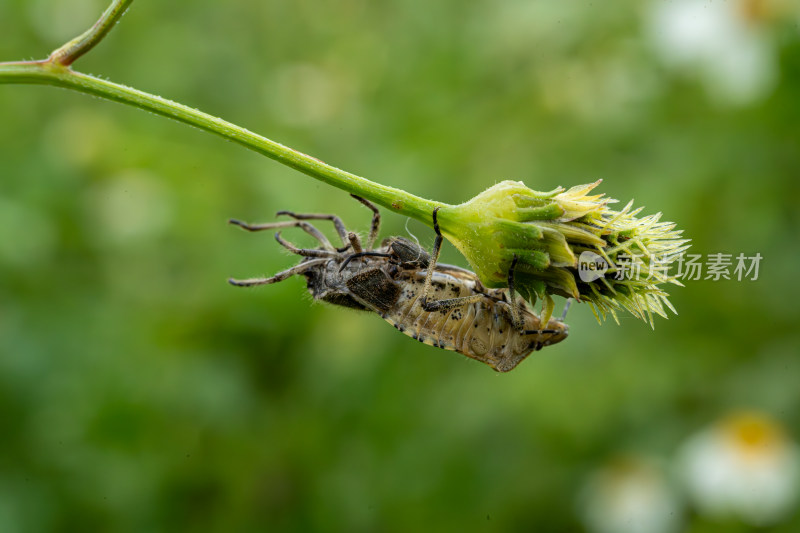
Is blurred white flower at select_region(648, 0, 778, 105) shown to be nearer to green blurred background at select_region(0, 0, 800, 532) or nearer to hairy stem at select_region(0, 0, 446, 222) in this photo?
green blurred background at select_region(0, 0, 800, 532)

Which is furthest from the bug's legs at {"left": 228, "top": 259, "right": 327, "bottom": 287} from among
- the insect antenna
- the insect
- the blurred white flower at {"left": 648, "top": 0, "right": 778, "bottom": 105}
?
the blurred white flower at {"left": 648, "top": 0, "right": 778, "bottom": 105}

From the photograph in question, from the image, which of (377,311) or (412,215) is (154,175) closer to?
(377,311)

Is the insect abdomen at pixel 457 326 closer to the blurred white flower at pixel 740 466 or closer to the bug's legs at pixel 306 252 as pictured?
the bug's legs at pixel 306 252

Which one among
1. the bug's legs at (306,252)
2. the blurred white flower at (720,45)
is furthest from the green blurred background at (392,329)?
the bug's legs at (306,252)

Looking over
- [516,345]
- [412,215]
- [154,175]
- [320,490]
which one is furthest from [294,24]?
[412,215]

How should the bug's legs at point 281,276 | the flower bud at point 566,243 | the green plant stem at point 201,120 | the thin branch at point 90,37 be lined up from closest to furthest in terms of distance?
1. the green plant stem at point 201,120
2. the thin branch at point 90,37
3. the flower bud at point 566,243
4. the bug's legs at point 281,276

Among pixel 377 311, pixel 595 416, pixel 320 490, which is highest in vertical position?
pixel 595 416
